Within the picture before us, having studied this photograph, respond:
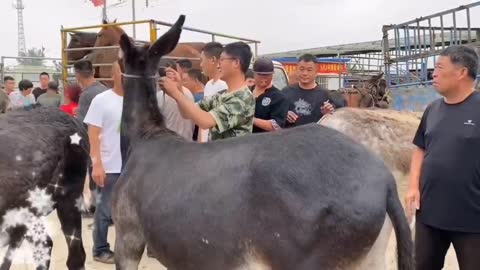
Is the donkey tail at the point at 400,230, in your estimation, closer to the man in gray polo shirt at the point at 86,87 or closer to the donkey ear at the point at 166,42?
the donkey ear at the point at 166,42

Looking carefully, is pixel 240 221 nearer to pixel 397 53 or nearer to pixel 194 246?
pixel 194 246

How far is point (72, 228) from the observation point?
184 inches

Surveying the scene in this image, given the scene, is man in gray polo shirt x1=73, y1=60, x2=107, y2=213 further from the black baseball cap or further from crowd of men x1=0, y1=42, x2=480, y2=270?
crowd of men x1=0, y1=42, x2=480, y2=270

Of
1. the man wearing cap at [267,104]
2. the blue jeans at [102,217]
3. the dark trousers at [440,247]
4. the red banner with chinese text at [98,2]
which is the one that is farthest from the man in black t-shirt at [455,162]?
the red banner with chinese text at [98,2]

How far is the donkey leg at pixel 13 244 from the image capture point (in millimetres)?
4281

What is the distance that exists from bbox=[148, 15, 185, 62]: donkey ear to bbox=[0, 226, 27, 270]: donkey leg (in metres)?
1.96

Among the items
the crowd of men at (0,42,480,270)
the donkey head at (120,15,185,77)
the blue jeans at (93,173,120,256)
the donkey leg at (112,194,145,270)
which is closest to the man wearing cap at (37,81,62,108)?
the blue jeans at (93,173,120,256)

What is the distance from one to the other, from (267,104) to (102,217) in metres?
2.07

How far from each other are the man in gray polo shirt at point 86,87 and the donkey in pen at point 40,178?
1825mm

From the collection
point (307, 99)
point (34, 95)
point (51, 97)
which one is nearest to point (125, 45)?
point (307, 99)

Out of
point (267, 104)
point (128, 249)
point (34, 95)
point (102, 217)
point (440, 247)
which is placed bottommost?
point (102, 217)

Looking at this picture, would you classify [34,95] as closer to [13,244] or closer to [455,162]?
[13,244]

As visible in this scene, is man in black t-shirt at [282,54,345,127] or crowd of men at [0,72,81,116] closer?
man in black t-shirt at [282,54,345,127]

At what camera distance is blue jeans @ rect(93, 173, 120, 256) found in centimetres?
551
